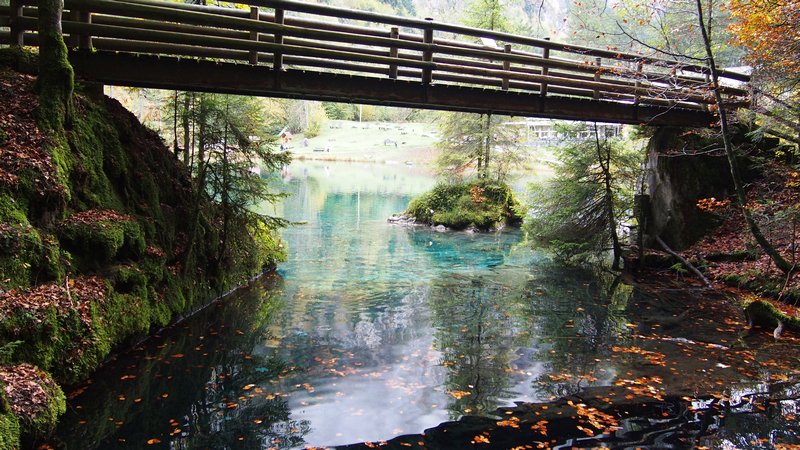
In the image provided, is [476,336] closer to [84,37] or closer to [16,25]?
[84,37]

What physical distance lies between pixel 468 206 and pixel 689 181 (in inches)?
478

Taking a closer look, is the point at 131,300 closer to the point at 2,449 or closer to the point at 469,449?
the point at 2,449

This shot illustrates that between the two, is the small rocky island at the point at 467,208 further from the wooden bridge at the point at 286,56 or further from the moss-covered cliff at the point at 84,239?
the moss-covered cliff at the point at 84,239

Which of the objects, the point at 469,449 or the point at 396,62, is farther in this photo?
the point at 396,62

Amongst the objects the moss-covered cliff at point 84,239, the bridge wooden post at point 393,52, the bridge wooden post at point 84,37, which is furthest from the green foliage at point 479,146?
the bridge wooden post at point 84,37

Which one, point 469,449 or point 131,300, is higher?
point 131,300

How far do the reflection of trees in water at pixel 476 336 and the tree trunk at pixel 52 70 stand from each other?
736cm

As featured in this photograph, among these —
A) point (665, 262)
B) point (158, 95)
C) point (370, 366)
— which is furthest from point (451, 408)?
point (158, 95)

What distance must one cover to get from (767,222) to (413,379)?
31.7 feet

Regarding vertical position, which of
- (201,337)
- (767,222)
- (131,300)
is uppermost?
(767,222)

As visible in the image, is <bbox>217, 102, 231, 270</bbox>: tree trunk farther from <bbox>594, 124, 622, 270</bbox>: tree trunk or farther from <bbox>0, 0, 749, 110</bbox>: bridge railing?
<bbox>594, 124, 622, 270</bbox>: tree trunk

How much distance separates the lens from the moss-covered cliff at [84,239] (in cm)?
641

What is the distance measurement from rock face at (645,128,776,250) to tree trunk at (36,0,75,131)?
15.8 metres

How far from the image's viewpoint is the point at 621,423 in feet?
22.1
